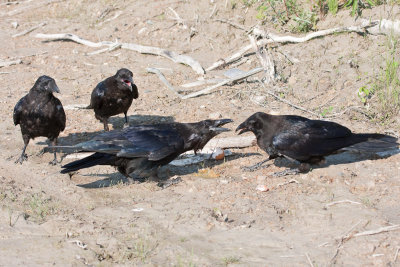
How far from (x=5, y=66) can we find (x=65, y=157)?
451 centimetres

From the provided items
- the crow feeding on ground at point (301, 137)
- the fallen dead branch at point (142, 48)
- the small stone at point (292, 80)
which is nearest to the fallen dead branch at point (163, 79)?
the fallen dead branch at point (142, 48)

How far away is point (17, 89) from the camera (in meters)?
9.41

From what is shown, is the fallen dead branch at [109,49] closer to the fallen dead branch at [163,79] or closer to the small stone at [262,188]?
the fallen dead branch at [163,79]

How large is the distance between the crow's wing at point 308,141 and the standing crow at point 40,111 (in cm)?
278

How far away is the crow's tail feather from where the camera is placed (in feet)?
18.6

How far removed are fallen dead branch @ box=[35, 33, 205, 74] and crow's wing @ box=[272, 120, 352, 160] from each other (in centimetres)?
386

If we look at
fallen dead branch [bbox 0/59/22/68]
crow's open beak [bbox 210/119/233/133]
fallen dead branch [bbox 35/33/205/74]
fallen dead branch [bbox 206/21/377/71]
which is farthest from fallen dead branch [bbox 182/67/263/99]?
fallen dead branch [bbox 0/59/22/68]

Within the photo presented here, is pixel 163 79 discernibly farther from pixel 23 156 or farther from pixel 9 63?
pixel 9 63

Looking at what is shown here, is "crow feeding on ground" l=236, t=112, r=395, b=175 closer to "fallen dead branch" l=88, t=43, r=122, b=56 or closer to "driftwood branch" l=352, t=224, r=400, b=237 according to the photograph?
"driftwood branch" l=352, t=224, r=400, b=237

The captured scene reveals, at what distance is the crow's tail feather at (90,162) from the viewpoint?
568 centimetres

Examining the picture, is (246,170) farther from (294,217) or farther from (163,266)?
(163,266)

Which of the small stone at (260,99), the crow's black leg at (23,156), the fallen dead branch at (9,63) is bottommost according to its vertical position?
the small stone at (260,99)

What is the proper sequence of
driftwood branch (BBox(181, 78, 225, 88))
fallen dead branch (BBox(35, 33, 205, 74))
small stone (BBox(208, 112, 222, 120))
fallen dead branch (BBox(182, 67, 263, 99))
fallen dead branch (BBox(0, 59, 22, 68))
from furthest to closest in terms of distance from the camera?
fallen dead branch (BBox(0, 59, 22, 68)) → fallen dead branch (BBox(35, 33, 205, 74)) → driftwood branch (BBox(181, 78, 225, 88)) → fallen dead branch (BBox(182, 67, 263, 99)) → small stone (BBox(208, 112, 222, 120))

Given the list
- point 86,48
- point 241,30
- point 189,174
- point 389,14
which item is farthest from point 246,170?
point 86,48
